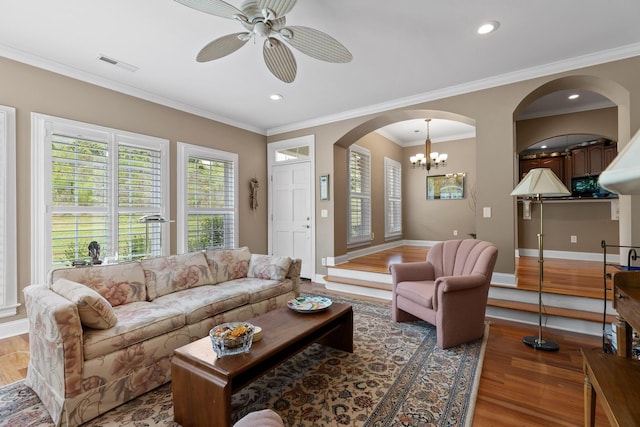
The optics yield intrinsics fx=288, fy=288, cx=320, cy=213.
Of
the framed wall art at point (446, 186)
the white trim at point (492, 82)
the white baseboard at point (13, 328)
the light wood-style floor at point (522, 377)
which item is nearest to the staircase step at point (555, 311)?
the light wood-style floor at point (522, 377)

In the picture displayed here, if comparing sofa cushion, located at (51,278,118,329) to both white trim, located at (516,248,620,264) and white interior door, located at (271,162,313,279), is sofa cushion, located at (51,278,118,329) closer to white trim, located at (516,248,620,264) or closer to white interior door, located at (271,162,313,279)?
white interior door, located at (271,162,313,279)

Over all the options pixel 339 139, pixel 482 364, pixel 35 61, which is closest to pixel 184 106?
pixel 35 61

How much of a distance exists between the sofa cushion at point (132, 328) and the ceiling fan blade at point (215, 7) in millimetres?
2136

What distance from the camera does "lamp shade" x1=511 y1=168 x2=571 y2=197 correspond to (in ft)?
8.25

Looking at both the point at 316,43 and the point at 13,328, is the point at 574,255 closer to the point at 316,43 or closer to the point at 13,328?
the point at 316,43

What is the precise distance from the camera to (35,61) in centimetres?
299

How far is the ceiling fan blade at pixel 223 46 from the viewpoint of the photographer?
2.16 metres

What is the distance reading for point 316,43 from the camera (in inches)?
84.9

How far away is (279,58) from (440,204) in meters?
5.95

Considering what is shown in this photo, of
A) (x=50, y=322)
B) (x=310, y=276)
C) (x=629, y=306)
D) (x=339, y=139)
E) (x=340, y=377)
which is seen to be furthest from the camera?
(x=310, y=276)

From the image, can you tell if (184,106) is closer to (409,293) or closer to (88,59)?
(88,59)

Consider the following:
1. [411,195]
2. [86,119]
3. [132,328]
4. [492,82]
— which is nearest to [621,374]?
[132,328]

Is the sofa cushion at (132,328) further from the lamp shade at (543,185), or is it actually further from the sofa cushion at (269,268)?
the lamp shade at (543,185)

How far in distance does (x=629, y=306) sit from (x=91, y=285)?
131 inches
